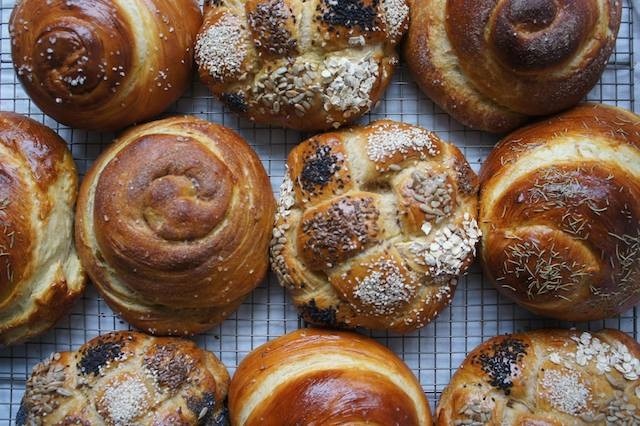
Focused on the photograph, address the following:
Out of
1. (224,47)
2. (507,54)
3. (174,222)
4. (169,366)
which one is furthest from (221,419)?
(507,54)

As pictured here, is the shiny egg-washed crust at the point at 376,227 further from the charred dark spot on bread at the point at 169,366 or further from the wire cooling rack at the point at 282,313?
the charred dark spot on bread at the point at 169,366

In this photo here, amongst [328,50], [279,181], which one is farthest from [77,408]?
[328,50]

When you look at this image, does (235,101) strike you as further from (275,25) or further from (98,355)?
(98,355)

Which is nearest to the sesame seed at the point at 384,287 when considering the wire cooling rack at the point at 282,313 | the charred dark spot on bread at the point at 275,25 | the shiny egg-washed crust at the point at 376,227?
the shiny egg-washed crust at the point at 376,227

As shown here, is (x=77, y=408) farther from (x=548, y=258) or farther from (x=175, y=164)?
(x=548, y=258)

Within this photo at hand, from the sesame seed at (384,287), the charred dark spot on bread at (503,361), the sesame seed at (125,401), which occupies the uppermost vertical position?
the sesame seed at (384,287)

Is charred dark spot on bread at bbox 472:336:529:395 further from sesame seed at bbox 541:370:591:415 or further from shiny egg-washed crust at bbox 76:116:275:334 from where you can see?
shiny egg-washed crust at bbox 76:116:275:334
